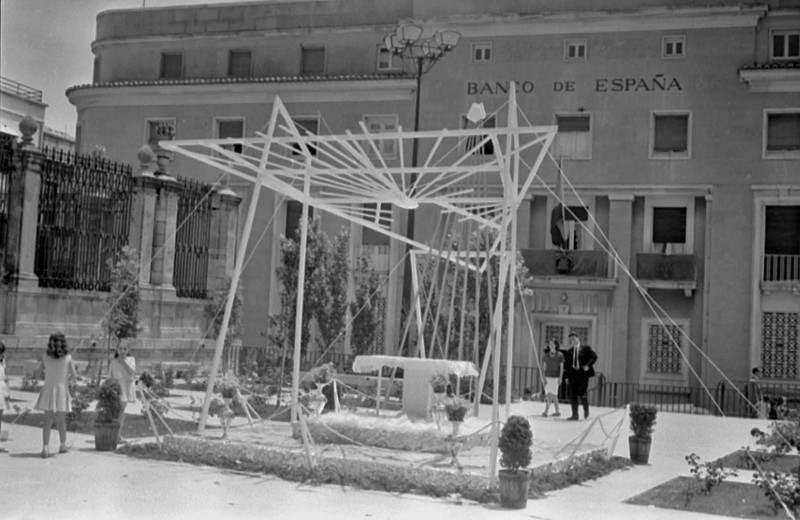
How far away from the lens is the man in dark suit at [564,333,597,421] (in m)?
22.6

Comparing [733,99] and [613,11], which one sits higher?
[613,11]

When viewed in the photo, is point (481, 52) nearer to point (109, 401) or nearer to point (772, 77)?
point (772, 77)

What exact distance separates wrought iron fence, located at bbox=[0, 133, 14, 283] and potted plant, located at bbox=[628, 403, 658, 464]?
52.0ft

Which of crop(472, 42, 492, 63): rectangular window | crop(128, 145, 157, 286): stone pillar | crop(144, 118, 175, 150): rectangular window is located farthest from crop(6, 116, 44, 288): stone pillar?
crop(472, 42, 492, 63): rectangular window

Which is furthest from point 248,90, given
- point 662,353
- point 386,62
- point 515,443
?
point 515,443

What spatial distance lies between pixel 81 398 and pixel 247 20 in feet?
86.4

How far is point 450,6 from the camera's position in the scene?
1549 inches

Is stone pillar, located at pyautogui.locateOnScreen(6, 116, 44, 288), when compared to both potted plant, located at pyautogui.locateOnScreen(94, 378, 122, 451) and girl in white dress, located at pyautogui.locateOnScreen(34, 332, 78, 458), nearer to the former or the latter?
potted plant, located at pyautogui.locateOnScreen(94, 378, 122, 451)

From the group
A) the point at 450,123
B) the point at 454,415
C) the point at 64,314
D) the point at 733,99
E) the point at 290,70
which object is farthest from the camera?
the point at 290,70

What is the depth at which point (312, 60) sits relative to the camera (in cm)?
4194

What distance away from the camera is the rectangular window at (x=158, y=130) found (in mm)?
42219

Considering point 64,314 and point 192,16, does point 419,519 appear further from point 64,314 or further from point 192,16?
point 192,16

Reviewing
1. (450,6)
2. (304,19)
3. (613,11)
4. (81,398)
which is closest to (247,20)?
(304,19)

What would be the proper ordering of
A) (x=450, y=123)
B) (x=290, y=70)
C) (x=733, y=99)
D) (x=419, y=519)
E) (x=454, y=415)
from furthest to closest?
(x=290, y=70)
(x=450, y=123)
(x=733, y=99)
(x=454, y=415)
(x=419, y=519)
